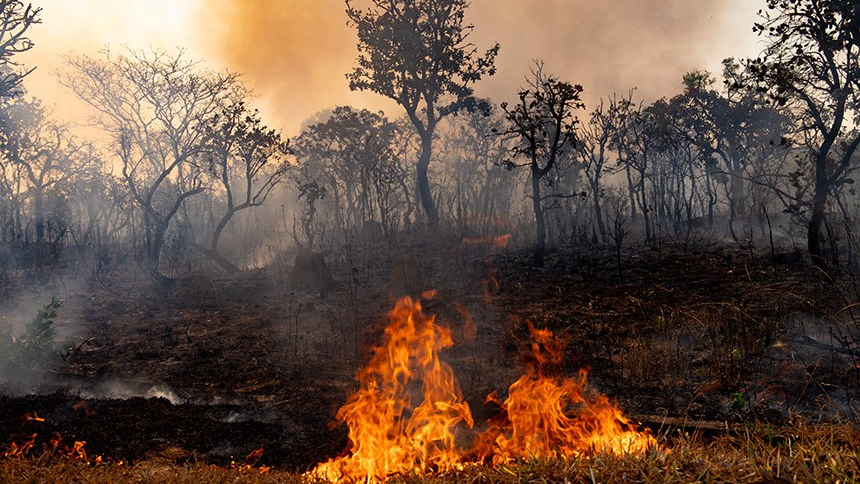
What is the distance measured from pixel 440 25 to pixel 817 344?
1942 centimetres

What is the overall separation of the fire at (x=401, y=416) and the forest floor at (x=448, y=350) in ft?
1.18

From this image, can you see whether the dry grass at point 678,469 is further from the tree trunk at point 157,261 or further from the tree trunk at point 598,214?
the tree trunk at point 598,214

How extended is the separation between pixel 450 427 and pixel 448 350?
4.00 meters

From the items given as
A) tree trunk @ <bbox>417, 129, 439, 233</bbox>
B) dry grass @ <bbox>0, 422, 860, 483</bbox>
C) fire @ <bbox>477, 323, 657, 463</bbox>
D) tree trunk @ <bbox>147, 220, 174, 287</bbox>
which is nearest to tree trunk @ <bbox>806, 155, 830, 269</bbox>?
fire @ <bbox>477, 323, 657, 463</bbox>

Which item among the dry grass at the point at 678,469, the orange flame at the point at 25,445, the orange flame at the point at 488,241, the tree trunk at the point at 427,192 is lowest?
the orange flame at the point at 25,445

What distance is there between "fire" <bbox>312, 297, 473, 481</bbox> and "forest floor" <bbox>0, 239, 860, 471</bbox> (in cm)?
36

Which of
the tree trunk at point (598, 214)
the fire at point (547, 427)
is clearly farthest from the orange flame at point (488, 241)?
the fire at point (547, 427)

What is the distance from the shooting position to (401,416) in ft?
19.9

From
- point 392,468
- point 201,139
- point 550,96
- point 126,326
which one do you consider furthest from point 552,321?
point 201,139

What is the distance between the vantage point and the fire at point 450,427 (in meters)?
4.67

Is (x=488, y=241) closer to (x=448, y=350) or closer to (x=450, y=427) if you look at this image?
(x=448, y=350)

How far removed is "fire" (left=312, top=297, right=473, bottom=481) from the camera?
4820 mm

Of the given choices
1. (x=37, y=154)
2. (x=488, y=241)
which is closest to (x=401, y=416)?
(x=488, y=241)

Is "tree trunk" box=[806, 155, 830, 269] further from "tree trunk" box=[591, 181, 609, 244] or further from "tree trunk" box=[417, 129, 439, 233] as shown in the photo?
"tree trunk" box=[417, 129, 439, 233]
